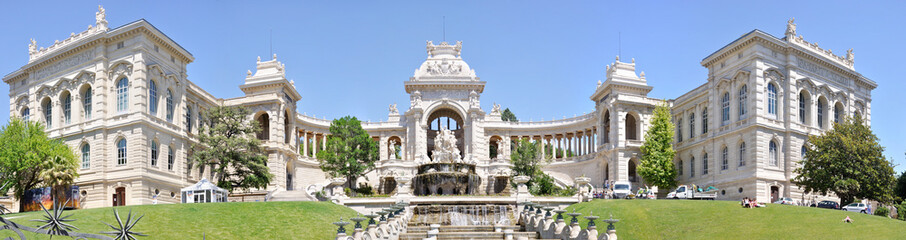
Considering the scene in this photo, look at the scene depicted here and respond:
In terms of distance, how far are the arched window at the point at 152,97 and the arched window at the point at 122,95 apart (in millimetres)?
1516

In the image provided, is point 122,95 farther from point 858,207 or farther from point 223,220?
point 858,207

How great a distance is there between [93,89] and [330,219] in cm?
2599

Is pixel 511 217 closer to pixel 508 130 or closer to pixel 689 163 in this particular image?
pixel 689 163

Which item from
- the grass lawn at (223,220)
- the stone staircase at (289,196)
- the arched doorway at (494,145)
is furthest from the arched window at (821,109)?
the stone staircase at (289,196)

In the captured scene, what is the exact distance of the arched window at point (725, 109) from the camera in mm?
63969

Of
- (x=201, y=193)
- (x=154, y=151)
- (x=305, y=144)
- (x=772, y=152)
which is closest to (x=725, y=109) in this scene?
(x=772, y=152)

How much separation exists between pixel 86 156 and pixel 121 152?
340 cm

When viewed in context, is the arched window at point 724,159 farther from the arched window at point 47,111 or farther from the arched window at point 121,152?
the arched window at point 47,111

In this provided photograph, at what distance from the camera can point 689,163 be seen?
229ft

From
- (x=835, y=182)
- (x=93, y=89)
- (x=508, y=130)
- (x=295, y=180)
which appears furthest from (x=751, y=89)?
(x=93, y=89)

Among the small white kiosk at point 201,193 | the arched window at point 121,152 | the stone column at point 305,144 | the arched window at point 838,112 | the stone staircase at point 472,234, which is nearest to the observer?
the stone staircase at point 472,234

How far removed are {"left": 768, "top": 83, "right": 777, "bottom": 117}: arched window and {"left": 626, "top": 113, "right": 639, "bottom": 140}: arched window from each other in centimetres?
2016

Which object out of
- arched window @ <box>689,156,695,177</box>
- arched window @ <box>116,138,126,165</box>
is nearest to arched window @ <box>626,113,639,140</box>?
arched window @ <box>689,156,695,177</box>

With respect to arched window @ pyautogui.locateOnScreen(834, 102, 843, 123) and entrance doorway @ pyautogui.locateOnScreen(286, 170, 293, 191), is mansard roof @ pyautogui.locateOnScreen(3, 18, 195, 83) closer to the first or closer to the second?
entrance doorway @ pyautogui.locateOnScreen(286, 170, 293, 191)
